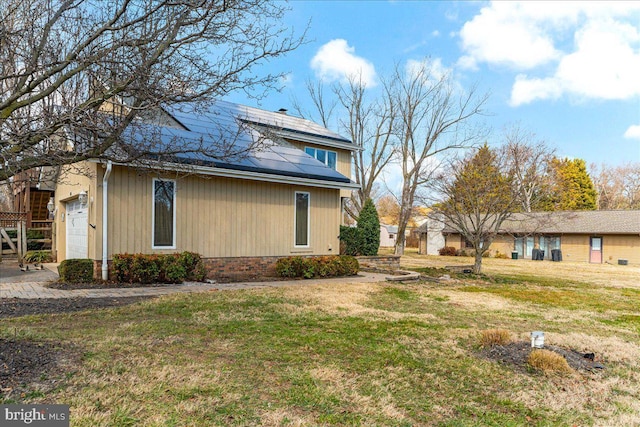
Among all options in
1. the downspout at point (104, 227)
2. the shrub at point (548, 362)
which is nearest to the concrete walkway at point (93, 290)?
the downspout at point (104, 227)

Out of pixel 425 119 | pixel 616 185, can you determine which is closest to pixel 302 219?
pixel 425 119

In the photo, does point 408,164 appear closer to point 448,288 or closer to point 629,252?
point 629,252

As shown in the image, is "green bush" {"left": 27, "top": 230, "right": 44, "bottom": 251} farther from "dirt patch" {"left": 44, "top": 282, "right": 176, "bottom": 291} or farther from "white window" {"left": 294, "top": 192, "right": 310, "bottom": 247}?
"white window" {"left": 294, "top": 192, "right": 310, "bottom": 247}

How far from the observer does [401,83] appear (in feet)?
96.1

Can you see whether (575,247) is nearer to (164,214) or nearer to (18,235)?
(164,214)

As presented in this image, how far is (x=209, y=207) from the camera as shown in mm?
11562

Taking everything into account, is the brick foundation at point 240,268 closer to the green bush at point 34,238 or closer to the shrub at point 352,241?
the shrub at point 352,241

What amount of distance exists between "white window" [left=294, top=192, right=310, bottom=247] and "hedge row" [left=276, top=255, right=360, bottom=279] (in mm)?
949

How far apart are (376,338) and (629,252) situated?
30.6 metres

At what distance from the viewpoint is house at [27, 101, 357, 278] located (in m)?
9.98

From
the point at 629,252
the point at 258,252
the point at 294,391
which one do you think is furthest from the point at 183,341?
the point at 629,252

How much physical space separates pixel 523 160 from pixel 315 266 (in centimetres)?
1011

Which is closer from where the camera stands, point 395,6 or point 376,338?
point 376,338

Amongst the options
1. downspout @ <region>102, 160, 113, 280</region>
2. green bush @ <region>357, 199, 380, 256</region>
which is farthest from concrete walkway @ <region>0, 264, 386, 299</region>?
green bush @ <region>357, 199, 380, 256</region>
